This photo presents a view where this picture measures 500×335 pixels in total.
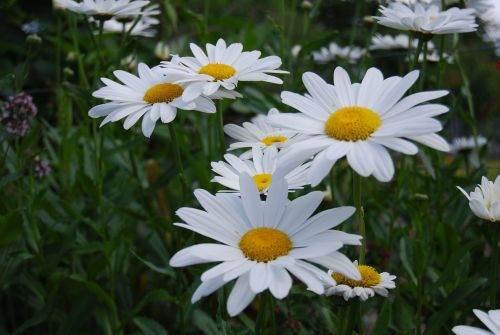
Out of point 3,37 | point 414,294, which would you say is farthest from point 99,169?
point 3,37

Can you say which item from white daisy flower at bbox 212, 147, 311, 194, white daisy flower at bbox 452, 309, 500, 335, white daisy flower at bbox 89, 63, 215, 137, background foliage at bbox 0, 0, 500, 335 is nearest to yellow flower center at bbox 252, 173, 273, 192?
white daisy flower at bbox 212, 147, 311, 194

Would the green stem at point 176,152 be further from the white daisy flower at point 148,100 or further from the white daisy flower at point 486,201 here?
the white daisy flower at point 486,201

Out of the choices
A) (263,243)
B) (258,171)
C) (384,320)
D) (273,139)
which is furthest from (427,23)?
(263,243)

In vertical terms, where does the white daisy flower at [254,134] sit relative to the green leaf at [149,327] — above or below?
above

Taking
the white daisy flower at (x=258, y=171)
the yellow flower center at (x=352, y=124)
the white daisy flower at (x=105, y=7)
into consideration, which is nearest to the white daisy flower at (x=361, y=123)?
the yellow flower center at (x=352, y=124)

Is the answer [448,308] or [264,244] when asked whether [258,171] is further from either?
[448,308]

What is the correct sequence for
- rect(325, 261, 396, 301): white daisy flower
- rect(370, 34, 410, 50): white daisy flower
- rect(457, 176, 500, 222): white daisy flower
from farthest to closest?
rect(370, 34, 410, 50): white daisy flower
rect(457, 176, 500, 222): white daisy flower
rect(325, 261, 396, 301): white daisy flower

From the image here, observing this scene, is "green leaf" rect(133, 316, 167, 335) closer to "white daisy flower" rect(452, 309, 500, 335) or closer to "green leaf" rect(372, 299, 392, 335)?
"green leaf" rect(372, 299, 392, 335)
